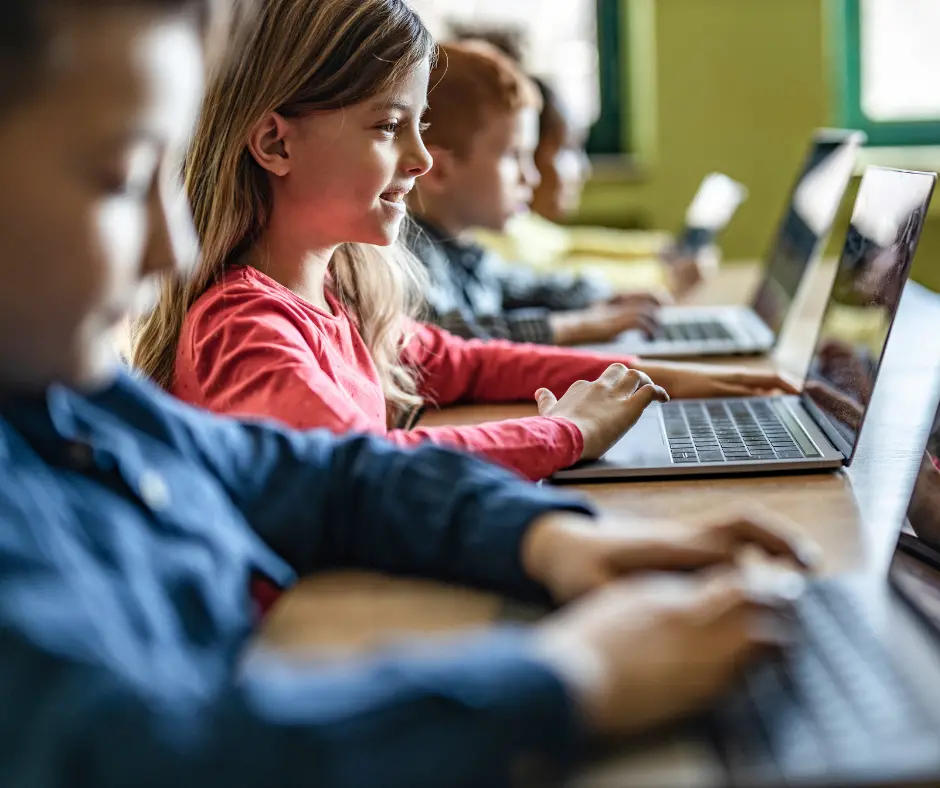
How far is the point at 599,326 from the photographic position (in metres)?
1.59

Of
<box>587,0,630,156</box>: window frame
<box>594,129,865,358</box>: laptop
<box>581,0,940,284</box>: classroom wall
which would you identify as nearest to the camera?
<box>594,129,865,358</box>: laptop

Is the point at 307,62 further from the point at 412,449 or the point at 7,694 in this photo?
the point at 7,694

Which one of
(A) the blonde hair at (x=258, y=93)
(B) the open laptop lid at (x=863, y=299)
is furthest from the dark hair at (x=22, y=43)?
(B) the open laptop lid at (x=863, y=299)

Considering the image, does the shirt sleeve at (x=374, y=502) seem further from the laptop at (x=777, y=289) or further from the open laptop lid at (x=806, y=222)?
the open laptop lid at (x=806, y=222)

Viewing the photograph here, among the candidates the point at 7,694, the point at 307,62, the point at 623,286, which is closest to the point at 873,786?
the point at 7,694

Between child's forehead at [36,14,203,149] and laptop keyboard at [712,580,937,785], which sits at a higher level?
child's forehead at [36,14,203,149]

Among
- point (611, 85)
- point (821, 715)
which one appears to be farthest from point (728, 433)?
point (611, 85)

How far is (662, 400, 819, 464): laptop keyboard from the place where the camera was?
921 millimetres

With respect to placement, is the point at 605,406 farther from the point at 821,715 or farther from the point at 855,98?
the point at 855,98

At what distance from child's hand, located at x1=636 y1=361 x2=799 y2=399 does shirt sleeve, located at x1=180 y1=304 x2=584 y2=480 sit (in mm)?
318

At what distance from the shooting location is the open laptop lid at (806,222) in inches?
62.5

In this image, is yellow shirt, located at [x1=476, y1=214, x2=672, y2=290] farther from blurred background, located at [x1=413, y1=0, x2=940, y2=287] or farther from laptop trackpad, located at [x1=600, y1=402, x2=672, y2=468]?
laptop trackpad, located at [x1=600, y1=402, x2=672, y2=468]

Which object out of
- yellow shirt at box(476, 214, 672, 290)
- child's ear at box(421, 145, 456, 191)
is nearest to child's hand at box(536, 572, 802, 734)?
child's ear at box(421, 145, 456, 191)

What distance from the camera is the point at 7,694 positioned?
41 cm
